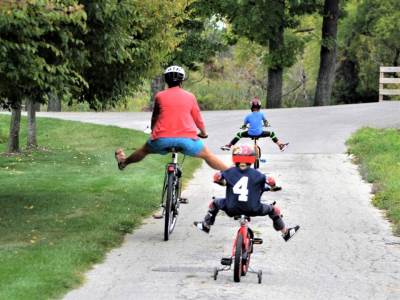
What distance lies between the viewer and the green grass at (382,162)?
44.8ft

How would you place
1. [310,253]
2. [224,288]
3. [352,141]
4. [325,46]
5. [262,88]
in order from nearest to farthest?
[224,288] < [310,253] < [352,141] < [325,46] < [262,88]

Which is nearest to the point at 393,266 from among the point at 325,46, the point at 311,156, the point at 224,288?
the point at 224,288

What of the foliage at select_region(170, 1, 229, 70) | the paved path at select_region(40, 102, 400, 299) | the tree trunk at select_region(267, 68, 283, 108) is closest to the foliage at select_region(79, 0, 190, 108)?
the paved path at select_region(40, 102, 400, 299)

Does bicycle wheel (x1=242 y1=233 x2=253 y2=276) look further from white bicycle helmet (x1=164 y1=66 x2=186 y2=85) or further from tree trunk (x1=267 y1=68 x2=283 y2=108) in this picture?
tree trunk (x1=267 y1=68 x2=283 y2=108)

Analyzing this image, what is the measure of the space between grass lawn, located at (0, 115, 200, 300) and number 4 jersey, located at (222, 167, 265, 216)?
5.73ft

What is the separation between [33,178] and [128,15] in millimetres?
6644

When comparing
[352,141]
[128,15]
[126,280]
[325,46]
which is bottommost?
[126,280]

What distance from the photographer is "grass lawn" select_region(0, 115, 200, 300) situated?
8.63 m

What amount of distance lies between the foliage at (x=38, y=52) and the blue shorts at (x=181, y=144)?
4.45 ft

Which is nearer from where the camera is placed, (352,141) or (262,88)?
(352,141)

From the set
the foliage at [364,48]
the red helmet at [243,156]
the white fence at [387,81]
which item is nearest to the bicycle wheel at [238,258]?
the red helmet at [243,156]

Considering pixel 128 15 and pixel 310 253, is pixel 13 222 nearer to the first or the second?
pixel 128 15

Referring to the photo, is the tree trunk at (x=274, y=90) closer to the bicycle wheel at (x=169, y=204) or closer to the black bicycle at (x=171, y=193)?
the black bicycle at (x=171, y=193)

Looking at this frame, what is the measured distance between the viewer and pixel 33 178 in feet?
57.0
